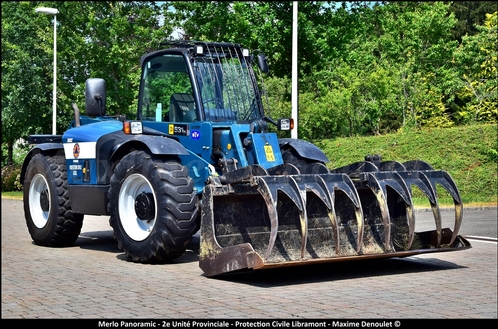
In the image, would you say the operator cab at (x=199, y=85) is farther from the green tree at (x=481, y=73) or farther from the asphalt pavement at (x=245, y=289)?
the green tree at (x=481, y=73)

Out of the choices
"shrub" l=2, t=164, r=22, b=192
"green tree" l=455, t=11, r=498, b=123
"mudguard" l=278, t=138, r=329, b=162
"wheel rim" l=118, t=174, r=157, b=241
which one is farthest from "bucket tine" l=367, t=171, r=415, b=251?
"shrub" l=2, t=164, r=22, b=192

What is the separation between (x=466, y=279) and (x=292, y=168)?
2.51 m

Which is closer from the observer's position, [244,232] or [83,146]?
[244,232]

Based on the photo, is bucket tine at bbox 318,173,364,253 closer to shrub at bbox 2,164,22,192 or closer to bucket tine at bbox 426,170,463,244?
bucket tine at bbox 426,170,463,244

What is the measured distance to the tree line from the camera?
28.4m

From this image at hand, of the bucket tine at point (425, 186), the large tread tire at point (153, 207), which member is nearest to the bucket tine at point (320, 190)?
the bucket tine at point (425, 186)

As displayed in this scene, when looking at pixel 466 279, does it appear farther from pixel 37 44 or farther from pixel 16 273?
pixel 37 44

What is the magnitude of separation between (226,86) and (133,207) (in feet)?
7.85

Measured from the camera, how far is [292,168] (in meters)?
10.8

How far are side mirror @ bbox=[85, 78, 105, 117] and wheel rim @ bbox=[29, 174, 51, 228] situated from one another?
148cm

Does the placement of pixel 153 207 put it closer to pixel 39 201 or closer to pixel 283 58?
pixel 39 201

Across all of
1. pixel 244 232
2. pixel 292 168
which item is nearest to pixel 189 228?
pixel 244 232

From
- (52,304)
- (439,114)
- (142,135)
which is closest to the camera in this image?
(52,304)

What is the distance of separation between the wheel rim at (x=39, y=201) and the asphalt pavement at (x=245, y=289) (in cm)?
107
